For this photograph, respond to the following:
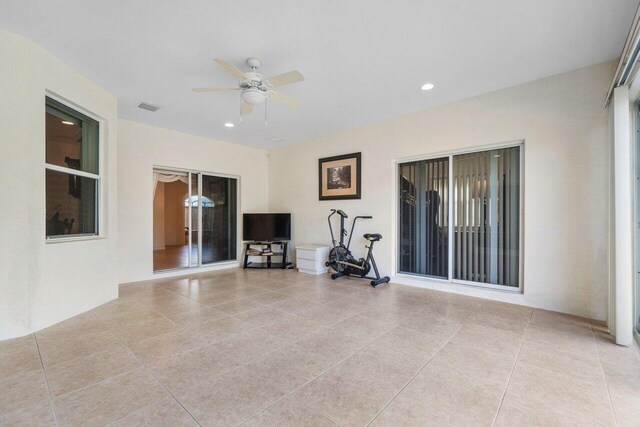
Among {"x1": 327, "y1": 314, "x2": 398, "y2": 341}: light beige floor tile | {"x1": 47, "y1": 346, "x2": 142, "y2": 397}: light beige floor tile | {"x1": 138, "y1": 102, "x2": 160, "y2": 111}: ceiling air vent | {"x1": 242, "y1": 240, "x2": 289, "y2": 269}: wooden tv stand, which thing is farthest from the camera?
{"x1": 242, "y1": 240, "x2": 289, "y2": 269}: wooden tv stand

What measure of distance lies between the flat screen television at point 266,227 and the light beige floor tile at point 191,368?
163 inches

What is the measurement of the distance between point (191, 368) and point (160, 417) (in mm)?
550

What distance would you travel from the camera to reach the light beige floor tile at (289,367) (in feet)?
6.73

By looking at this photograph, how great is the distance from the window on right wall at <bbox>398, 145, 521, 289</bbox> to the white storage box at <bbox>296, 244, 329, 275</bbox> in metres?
1.63

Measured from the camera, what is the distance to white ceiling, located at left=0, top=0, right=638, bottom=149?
237cm

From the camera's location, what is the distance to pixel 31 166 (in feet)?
9.47

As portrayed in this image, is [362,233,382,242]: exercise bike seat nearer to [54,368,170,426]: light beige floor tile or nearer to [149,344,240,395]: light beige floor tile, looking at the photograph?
[149,344,240,395]: light beige floor tile

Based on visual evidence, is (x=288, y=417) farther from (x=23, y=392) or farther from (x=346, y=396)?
(x=23, y=392)

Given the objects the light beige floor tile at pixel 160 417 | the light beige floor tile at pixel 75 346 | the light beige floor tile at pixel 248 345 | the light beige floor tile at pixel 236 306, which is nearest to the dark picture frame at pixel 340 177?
the light beige floor tile at pixel 236 306

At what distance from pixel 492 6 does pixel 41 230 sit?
16.3 ft

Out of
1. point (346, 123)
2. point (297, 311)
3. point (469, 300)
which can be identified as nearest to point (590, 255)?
point (469, 300)

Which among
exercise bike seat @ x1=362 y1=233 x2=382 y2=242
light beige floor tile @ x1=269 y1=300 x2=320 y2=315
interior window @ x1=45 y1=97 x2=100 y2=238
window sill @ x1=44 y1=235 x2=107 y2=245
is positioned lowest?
light beige floor tile @ x1=269 y1=300 x2=320 y2=315

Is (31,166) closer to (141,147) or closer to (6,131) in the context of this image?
(6,131)

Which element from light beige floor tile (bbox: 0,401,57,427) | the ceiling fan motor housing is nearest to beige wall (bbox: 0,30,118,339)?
light beige floor tile (bbox: 0,401,57,427)
